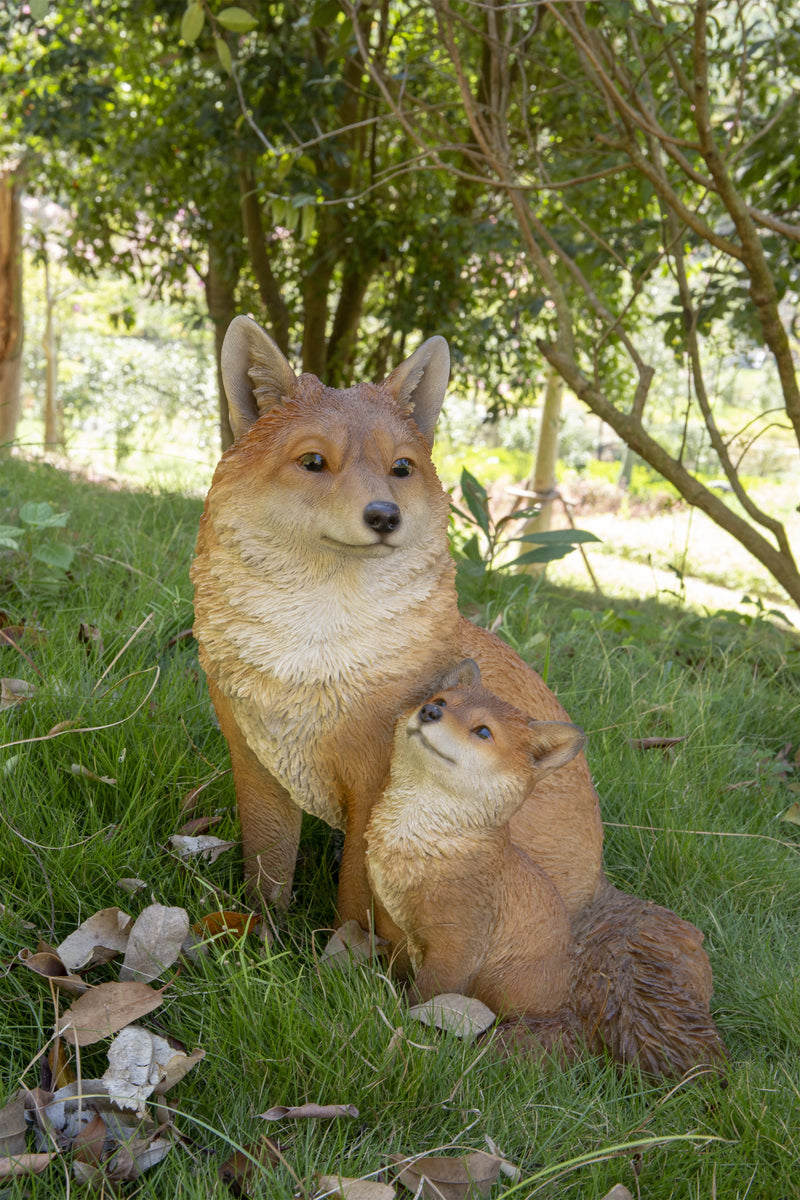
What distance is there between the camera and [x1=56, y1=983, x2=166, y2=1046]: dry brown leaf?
1556mm

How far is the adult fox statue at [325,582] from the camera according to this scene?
67.1 inches

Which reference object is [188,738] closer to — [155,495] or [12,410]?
[155,495]

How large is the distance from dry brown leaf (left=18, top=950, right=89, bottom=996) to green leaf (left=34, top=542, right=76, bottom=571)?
4.82 feet

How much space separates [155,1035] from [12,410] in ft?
30.4

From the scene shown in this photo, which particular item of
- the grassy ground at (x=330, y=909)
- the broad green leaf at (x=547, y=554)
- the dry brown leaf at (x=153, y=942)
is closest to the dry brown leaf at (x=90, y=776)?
the grassy ground at (x=330, y=909)

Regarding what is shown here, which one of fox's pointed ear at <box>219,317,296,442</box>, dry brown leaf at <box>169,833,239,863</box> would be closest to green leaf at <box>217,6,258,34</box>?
fox's pointed ear at <box>219,317,296,442</box>

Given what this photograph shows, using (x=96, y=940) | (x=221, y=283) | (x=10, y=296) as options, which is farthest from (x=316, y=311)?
(x=96, y=940)

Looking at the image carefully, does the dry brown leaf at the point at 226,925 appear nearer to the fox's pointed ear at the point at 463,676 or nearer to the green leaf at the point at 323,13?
the fox's pointed ear at the point at 463,676

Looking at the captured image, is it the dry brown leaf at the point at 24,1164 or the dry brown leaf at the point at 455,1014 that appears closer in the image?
the dry brown leaf at the point at 24,1164

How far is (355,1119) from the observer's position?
4.95ft

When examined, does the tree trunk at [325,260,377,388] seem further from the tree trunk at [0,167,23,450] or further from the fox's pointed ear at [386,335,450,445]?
the fox's pointed ear at [386,335,450,445]

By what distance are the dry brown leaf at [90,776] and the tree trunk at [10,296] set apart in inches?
288

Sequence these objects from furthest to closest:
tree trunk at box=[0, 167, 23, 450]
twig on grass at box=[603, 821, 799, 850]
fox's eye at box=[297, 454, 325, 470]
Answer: tree trunk at box=[0, 167, 23, 450] < twig on grass at box=[603, 821, 799, 850] < fox's eye at box=[297, 454, 325, 470]

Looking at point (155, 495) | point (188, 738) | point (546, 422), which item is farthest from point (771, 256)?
point (546, 422)
